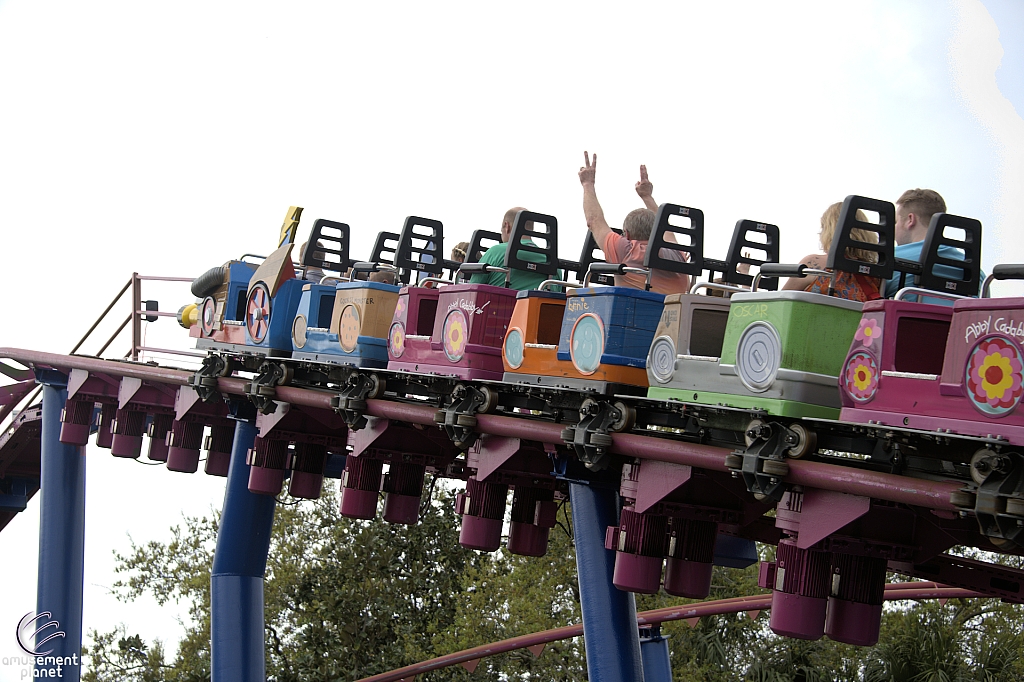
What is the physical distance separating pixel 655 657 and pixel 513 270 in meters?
3.36

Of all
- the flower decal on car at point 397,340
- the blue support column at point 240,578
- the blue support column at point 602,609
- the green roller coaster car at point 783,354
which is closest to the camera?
the green roller coaster car at point 783,354

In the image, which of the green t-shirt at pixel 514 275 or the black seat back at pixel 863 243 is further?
the green t-shirt at pixel 514 275

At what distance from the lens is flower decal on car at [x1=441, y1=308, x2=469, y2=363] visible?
558 cm

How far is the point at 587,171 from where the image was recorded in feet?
18.6

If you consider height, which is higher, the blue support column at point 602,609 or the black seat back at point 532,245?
the black seat back at point 532,245

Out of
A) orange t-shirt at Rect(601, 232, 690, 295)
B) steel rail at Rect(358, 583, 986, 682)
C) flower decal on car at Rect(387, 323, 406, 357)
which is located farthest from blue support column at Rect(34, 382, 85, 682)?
orange t-shirt at Rect(601, 232, 690, 295)

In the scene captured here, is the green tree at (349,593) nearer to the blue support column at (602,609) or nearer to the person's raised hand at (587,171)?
the blue support column at (602,609)

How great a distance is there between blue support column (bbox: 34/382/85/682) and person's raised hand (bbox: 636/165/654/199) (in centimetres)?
736

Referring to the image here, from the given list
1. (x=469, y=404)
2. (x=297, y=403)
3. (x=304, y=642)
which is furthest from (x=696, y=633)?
(x=469, y=404)

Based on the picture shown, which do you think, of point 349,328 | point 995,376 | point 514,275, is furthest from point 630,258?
point 995,376

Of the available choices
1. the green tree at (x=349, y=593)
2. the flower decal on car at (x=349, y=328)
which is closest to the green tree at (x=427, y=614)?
the green tree at (x=349, y=593)

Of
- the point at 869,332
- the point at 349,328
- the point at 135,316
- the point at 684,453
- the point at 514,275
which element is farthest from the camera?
the point at 135,316

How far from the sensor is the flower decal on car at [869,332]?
354 cm

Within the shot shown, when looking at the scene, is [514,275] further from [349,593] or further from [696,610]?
[349,593]
